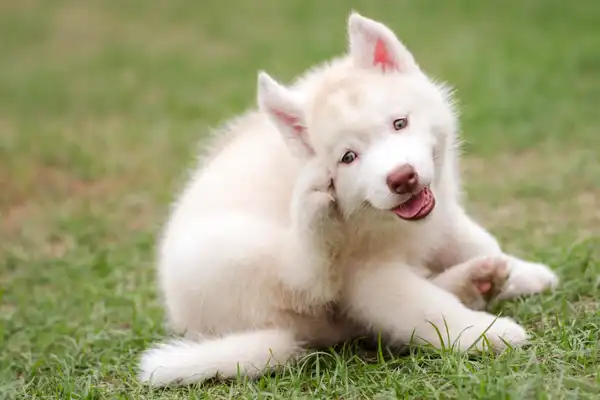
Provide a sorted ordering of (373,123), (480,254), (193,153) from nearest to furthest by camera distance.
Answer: (373,123), (480,254), (193,153)

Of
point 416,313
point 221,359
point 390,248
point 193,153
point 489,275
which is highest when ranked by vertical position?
point 193,153

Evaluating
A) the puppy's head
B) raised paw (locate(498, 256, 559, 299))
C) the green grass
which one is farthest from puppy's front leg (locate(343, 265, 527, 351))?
raised paw (locate(498, 256, 559, 299))

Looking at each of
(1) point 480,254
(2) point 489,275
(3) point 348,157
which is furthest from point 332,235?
(1) point 480,254

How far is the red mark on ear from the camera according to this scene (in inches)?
124

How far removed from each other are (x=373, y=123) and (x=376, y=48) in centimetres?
40

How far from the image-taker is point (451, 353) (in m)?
3.00

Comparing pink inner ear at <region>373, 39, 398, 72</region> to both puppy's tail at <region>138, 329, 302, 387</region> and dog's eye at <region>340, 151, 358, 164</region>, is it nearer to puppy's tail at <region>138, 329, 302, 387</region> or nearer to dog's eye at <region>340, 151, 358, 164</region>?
dog's eye at <region>340, 151, 358, 164</region>

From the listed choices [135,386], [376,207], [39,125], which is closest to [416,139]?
[376,207]

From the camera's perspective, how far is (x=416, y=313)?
315 centimetres

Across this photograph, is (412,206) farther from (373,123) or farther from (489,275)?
(489,275)

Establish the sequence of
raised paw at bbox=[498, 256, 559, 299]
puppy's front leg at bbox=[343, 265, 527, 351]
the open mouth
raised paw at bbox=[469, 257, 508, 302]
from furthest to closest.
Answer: raised paw at bbox=[498, 256, 559, 299] → raised paw at bbox=[469, 257, 508, 302] → puppy's front leg at bbox=[343, 265, 527, 351] → the open mouth

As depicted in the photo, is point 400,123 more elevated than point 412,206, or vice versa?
point 400,123

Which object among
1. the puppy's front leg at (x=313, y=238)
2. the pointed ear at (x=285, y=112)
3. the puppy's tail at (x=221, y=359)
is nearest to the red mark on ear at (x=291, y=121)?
the pointed ear at (x=285, y=112)

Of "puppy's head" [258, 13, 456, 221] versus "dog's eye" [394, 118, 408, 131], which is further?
"dog's eye" [394, 118, 408, 131]
